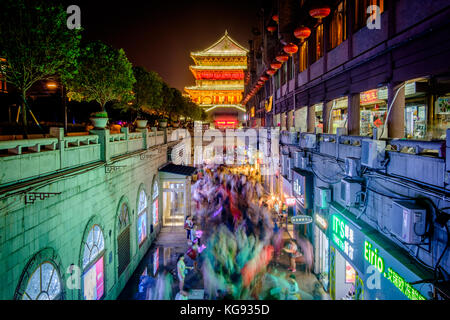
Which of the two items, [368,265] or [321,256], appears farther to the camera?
[321,256]

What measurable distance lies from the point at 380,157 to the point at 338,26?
7975 mm

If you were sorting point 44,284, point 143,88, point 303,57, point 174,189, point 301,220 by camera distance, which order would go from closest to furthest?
point 44,284 → point 301,220 → point 303,57 → point 174,189 → point 143,88

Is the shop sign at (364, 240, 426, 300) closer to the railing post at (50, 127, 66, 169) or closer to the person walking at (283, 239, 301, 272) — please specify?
the person walking at (283, 239, 301, 272)

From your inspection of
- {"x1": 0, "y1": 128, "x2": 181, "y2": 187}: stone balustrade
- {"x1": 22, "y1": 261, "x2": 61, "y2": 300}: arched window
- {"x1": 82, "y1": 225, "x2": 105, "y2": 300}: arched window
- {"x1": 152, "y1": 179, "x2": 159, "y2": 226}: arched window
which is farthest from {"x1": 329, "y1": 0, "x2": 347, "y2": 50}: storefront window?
{"x1": 22, "y1": 261, "x2": 61, "y2": 300}: arched window

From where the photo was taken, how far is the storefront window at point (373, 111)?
12.9 m

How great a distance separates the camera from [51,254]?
5895 millimetres

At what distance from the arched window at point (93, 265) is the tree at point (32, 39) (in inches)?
165

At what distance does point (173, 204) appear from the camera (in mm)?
20344

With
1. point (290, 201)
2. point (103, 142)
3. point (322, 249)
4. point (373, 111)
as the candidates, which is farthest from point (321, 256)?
point (103, 142)

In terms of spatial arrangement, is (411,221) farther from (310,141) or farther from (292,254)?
(292,254)

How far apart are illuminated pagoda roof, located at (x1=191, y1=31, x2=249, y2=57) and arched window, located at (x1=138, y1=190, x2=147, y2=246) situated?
201 feet

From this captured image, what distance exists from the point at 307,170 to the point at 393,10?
674cm

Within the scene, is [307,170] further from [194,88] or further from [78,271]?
[194,88]
